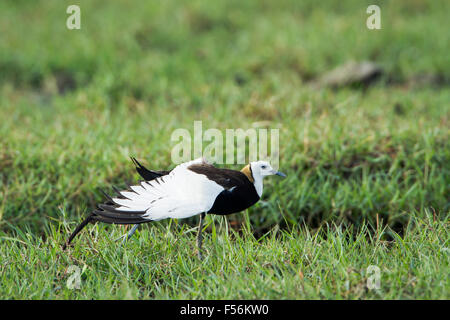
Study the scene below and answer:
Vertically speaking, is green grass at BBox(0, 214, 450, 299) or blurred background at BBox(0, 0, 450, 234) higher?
blurred background at BBox(0, 0, 450, 234)

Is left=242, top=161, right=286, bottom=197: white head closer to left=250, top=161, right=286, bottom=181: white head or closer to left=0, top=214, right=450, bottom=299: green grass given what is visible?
left=250, top=161, right=286, bottom=181: white head

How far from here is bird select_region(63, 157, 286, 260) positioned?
191 centimetres

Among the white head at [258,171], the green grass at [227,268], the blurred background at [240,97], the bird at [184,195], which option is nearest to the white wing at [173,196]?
the bird at [184,195]

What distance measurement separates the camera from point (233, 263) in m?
2.36

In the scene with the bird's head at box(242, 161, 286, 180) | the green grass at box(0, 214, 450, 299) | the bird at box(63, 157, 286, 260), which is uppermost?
the bird's head at box(242, 161, 286, 180)

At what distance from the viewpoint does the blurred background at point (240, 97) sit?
3.52 m

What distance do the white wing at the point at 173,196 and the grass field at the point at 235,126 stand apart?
39cm

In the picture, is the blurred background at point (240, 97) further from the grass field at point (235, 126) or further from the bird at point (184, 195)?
the bird at point (184, 195)

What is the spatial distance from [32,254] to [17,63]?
3.89 m

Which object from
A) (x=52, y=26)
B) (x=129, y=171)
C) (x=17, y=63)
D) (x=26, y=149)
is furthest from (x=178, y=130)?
(x=52, y=26)

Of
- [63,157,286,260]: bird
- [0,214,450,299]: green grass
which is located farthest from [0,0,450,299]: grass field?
[63,157,286,260]: bird

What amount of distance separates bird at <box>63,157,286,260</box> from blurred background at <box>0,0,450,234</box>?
107 centimetres

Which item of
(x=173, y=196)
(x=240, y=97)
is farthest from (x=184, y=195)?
(x=240, y=97)

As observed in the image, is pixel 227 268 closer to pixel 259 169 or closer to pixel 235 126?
pixel 259 169
